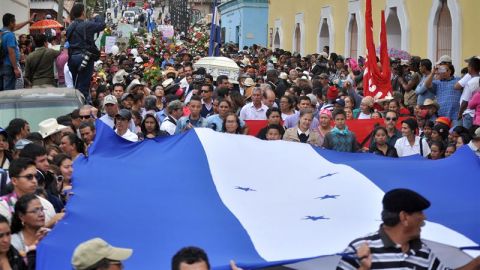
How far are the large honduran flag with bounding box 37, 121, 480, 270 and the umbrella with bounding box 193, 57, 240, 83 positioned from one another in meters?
10.2

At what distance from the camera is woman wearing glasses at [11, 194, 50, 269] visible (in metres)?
8.35

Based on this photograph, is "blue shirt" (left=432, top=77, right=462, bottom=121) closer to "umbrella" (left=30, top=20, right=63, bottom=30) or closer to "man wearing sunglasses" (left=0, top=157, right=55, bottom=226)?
"man wearing sunglasses" (left=0, top=157, right=55, bottom=226)

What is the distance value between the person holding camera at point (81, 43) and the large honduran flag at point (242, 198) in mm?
5634

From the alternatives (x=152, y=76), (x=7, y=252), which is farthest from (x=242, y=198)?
(x=152, y=76)

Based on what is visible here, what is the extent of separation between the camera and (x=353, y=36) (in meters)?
33.8

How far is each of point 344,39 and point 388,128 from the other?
63.5 ft

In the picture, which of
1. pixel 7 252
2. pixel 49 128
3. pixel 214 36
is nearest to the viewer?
pixel 7 252

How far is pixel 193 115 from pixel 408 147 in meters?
2.75

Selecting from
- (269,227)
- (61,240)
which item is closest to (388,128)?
(269,227)

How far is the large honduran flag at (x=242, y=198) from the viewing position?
336 inches

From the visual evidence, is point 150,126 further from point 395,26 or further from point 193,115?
point 395,26

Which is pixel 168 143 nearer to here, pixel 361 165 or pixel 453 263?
pixel 361 165

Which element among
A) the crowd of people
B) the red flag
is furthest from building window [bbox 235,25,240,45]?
the red flag

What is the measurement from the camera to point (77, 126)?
48.0 feet
